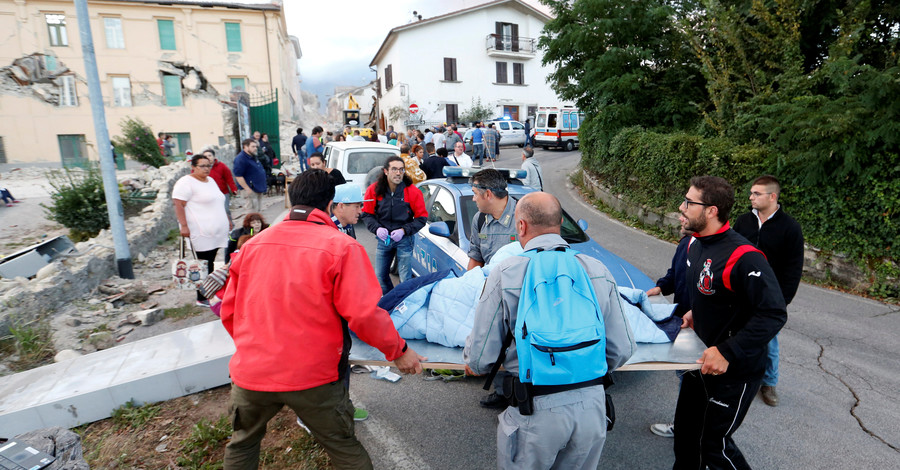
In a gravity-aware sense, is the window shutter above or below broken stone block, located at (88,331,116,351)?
above

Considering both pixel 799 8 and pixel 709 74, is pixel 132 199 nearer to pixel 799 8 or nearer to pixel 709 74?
pixel 709 74

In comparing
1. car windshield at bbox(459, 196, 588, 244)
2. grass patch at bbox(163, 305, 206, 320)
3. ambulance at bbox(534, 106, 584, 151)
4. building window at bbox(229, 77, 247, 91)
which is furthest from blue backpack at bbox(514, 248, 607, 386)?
building window at bbox(229, 77, 247, 91)

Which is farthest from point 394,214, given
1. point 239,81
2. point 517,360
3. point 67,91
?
point 67,91

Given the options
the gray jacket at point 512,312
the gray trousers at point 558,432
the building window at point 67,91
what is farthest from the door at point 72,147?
the gray trousers at point 558,432

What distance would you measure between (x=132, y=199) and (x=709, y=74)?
1287 cm

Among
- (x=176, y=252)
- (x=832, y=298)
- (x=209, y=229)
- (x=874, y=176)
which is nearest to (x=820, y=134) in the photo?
(x=874, y=176)

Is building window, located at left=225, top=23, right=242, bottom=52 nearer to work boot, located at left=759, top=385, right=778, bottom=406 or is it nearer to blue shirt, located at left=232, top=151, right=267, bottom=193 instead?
blue shirt, located at left=232, top=151, right=267, bottom=193

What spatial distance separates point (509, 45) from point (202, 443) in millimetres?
36692

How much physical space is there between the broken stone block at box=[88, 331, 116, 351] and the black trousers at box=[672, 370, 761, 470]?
215 inches

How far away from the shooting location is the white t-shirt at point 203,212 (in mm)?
5539

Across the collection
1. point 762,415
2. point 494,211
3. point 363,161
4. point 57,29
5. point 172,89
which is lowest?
point 762,415

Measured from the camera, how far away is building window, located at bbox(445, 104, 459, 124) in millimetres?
34178

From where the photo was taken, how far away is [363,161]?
11.0m

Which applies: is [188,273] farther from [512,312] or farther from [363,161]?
[363,161]
